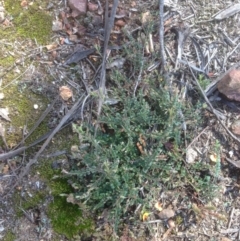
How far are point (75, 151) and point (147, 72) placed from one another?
56 cm

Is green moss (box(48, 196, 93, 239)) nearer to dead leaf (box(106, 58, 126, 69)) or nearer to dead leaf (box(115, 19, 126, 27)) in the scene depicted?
dead leaf (box(106, 58, 126, 69))

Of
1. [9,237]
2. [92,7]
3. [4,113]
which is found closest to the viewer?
[9,237]

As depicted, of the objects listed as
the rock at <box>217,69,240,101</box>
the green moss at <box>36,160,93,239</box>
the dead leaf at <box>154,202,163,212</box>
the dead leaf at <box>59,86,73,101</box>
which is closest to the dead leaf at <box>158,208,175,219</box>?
the dead leaf at <box>154,202,163,212</box>

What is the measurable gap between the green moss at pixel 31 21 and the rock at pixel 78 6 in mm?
142

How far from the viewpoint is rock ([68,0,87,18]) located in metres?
2.40

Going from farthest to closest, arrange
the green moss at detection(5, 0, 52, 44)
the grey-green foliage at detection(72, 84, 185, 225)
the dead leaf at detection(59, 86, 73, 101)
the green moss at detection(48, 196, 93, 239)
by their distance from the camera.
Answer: the green moss at detection(5, 0, 52, 44)
the dead leaf at detection(59, 86, 73, 101)
the green moss at detection(48, 196, 93, 239)
the grey-green foliage at detection(72, 84, 185, 225)

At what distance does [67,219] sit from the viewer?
2213 mm

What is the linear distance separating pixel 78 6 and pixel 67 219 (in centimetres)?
113

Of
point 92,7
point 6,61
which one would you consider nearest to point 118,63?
point 92,7

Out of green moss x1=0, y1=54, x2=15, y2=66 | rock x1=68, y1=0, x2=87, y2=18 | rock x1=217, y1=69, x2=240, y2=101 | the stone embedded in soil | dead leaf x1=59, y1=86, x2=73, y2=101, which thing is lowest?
rock x1=217, y1=69, x2=240, y2=101

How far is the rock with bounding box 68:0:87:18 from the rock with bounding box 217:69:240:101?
836 millimetres

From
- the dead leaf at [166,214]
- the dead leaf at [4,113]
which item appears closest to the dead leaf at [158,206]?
the dead leaf at [166,214]

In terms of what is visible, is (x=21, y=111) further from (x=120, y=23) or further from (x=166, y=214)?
(x=166, y=214)

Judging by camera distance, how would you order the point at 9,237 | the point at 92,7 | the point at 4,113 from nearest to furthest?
the point at 9,237 → the point at 4,113 → the point at 92,7
